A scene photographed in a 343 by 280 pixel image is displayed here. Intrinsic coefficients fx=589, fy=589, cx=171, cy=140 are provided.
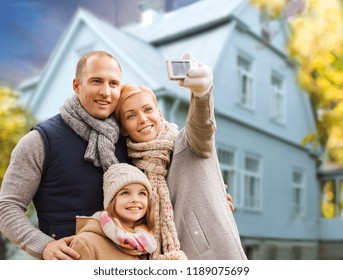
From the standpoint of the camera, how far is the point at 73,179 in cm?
95

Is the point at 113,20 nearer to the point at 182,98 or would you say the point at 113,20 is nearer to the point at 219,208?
the point at 182,98

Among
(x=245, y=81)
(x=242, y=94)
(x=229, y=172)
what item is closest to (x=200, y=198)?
(x=229, y=172)

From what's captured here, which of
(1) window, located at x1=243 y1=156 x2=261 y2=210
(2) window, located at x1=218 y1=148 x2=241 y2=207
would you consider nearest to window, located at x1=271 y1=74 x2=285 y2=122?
(1) window, located at x1=243 y1=156 x2=261 y2=210

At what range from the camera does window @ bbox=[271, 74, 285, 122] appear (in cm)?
593

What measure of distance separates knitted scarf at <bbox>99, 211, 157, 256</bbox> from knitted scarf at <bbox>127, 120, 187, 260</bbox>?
25 mm

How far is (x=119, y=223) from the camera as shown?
36.1 inches

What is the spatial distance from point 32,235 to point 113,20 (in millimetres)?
3291

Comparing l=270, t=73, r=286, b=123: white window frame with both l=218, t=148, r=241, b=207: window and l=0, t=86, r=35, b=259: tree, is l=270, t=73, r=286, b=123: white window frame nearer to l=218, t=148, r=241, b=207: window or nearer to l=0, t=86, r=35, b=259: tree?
l=218, t=148, r=241, b=207: window

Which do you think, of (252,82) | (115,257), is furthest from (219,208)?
(252,82)

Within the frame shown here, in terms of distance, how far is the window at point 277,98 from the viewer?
19.5ft

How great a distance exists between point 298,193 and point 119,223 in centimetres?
577

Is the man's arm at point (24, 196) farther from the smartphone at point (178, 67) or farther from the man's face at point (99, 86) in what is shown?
the smartphone at point (178, 67)

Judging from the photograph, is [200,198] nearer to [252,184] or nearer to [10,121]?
[10,121]

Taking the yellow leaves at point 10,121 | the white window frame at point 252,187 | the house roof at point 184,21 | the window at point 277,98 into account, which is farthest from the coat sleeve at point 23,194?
the window at point 277,98
